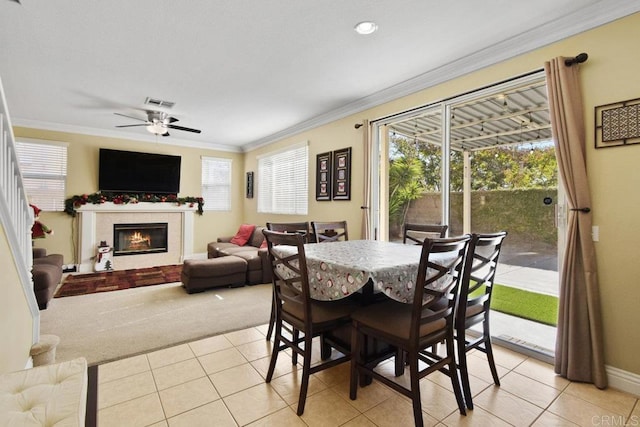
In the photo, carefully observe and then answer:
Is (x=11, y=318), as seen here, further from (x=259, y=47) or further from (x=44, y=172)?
(x=44, y=172)

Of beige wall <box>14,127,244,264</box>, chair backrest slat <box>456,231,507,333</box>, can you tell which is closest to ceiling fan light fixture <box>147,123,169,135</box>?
beige wall <box>14,127,244,264</box>

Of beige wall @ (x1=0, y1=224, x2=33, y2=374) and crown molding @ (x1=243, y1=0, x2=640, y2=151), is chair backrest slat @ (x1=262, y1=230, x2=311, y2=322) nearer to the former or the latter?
beige wall @ (x1=0, y1=224, x2=33, y2=374)

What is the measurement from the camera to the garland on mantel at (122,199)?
565 centimetres

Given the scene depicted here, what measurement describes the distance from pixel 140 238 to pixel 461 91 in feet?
20.8

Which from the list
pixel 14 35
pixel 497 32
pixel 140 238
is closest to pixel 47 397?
pixel 14 35

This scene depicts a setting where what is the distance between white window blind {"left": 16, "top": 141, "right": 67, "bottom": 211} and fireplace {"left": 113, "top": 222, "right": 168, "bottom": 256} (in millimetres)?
1045

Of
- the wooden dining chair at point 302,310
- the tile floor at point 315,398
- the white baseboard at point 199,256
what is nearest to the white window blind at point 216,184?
the white baseboard at point 199,256

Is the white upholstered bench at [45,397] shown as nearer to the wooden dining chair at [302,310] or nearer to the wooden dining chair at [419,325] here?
the wooden dining chair at [302,310]

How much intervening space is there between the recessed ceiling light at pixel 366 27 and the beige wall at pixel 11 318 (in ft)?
9.36

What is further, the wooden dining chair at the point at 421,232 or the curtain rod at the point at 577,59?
the wooden dining chair at the point at 421,232

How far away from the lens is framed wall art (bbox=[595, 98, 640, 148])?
2.11 m

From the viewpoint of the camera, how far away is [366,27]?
2.52m

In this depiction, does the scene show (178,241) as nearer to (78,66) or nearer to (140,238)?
(140,238)

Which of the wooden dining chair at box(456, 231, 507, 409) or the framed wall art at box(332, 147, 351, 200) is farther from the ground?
the framed wall art at box(332, 147, 351, 200)
